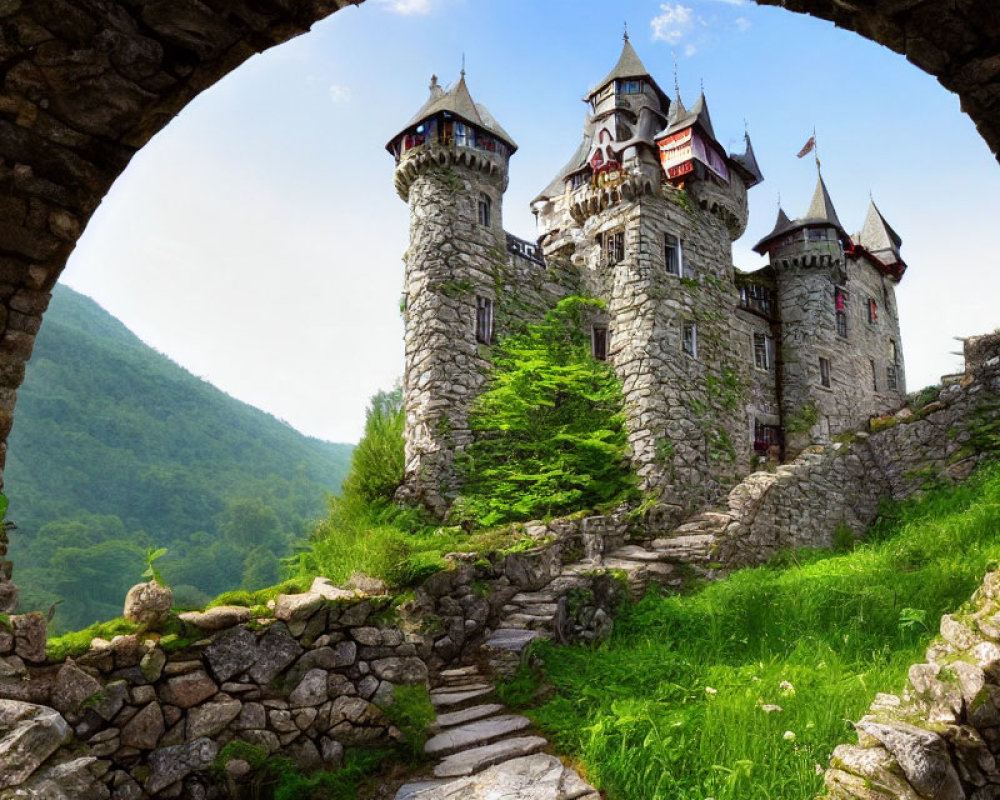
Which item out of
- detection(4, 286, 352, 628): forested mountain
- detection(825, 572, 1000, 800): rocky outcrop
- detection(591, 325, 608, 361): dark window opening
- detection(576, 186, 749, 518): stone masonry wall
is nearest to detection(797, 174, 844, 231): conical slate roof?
detection(576, 186, 749, 518): stone masonry wall

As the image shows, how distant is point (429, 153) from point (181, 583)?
143 ft

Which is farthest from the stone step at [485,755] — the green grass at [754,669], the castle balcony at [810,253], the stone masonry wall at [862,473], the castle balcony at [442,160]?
the castle balcony at [810,253]

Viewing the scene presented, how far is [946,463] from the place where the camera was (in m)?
14.9

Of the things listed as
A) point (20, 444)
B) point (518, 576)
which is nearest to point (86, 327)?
point (20, 444)

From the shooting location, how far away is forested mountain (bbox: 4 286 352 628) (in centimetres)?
4591

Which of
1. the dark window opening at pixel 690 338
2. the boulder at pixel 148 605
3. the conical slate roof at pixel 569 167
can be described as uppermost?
the conical slate roof at pixel 569 167

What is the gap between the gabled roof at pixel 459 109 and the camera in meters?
17.0

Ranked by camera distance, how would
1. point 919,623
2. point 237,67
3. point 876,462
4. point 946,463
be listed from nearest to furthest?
1. point 237,67
2. point 919,623
3. point 946,463
4. point 876,462

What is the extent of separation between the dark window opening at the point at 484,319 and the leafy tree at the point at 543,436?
41 cm

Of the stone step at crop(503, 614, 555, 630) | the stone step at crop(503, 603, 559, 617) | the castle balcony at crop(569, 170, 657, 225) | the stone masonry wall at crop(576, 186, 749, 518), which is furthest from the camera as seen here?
the castle balcony at crop(569, 170, 657, 225)

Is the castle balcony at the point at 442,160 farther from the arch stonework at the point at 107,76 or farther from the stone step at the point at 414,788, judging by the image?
the stone step at the point at 414,788

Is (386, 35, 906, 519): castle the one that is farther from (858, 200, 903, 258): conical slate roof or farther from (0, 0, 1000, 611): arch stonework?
(0, 0, 1000, 611): arch stonework

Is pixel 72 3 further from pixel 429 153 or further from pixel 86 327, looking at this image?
pixel 86 327

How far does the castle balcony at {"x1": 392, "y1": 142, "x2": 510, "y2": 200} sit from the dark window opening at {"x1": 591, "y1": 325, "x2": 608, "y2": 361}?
16.8 feet
